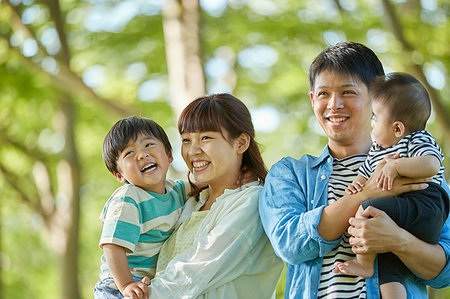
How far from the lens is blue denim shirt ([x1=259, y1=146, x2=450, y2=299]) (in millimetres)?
2395

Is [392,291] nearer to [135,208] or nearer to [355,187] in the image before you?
[355,187]

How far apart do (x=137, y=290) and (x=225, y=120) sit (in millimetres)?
895

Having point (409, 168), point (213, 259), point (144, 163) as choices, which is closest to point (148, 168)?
point (144, 163)

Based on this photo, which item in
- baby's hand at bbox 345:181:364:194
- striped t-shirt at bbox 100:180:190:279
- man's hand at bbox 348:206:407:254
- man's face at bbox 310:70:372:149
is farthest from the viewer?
striped t-shirt at bbox 100:180:190:279

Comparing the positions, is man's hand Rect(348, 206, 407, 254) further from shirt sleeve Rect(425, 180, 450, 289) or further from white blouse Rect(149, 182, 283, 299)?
white blouse Rect(149, 182, 283, 299)

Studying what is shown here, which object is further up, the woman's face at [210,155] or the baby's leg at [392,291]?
the woman's face at [210,155]

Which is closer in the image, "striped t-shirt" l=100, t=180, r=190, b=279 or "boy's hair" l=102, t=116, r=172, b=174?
"striped t-shirt" l=100, t=180, r=190, b=279

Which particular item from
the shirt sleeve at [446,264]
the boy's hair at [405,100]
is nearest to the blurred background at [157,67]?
the boy's hair at [405,100]

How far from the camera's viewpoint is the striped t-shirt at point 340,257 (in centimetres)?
238

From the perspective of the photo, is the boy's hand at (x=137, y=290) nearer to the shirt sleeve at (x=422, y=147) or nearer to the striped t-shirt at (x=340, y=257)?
the striped t-shirt at (x=340, y=257)

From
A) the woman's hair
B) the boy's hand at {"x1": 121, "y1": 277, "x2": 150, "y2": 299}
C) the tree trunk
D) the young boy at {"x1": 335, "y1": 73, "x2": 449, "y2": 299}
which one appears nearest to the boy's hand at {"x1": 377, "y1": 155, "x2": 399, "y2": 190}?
the young boy at {"x1": 335, "y1": 73, "x2": 449, "y2": 299}

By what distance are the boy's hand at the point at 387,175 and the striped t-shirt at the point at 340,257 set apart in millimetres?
275

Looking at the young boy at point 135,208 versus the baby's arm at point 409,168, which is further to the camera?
the young boy at point 135,208

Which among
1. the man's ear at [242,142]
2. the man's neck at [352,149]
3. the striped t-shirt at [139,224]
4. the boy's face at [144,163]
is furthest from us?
the man's ear at [242,142]
